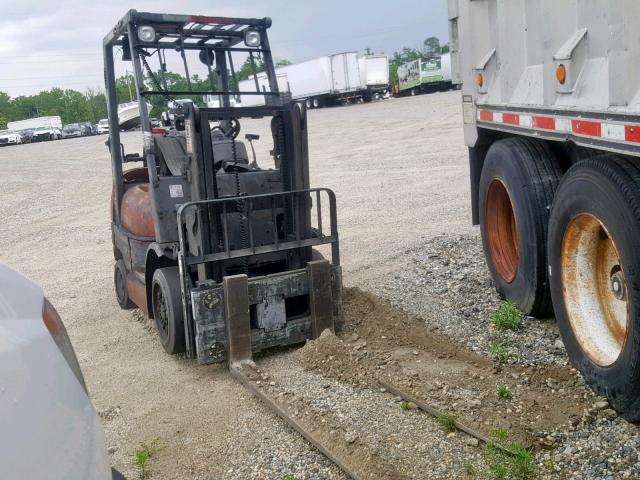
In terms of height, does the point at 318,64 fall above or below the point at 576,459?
above

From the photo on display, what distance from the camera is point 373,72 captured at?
44.2 meters

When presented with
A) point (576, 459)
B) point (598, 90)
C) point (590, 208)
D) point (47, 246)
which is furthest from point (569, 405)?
point (47, 246)

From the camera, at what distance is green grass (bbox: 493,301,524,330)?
17.5 feet

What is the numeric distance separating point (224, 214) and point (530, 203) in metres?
2.20

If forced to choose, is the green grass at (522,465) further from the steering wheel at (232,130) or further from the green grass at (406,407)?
the steering wheel at (232,130)

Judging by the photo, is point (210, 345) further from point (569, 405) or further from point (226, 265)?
point (569, 405)

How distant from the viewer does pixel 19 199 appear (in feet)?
61.3

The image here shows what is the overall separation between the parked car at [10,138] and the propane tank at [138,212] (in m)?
54.4

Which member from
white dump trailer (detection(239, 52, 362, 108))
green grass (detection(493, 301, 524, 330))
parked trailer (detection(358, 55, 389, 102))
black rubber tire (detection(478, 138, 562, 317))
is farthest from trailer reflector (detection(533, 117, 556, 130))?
parked trailer (detection(358, 55, 389, 102))

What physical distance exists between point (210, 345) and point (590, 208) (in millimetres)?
2732

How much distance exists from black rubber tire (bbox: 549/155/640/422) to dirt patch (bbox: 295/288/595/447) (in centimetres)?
23

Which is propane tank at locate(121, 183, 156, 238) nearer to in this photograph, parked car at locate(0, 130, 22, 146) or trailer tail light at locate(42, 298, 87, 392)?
trailer tail light at locate(42, 298, 87, 392)

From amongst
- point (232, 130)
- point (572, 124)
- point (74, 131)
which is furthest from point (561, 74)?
point (74, 131)

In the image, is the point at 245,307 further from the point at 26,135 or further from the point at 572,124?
the point at 26,135
